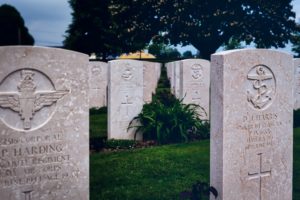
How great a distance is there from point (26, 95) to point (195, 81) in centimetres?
802

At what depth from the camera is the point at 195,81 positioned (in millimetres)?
11789

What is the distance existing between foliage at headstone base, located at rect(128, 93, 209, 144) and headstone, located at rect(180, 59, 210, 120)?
1.05 meters

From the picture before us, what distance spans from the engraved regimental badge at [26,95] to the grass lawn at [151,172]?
2.24 meters

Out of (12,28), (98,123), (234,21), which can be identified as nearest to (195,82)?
(98,123)

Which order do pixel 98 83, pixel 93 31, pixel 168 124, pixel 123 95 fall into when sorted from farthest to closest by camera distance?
pixel 93 31 < pixel 98 83 < pixel 168 124 < pixel 123 95

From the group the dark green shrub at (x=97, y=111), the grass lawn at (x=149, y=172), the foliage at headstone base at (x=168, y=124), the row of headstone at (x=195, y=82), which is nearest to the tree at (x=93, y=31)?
the dark green shrub at (x=97, y=111)

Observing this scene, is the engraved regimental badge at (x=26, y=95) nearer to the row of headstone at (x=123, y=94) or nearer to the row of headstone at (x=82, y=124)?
the row of headstone at (x=82, y=124)

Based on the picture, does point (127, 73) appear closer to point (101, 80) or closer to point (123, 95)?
point (123, 95)

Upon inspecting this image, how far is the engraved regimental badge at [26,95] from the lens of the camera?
4043 mm

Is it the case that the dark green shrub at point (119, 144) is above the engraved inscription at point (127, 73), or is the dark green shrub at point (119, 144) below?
below

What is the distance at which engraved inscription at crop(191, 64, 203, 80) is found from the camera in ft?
38.3

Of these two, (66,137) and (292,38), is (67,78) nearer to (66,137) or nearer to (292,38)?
(66,137)

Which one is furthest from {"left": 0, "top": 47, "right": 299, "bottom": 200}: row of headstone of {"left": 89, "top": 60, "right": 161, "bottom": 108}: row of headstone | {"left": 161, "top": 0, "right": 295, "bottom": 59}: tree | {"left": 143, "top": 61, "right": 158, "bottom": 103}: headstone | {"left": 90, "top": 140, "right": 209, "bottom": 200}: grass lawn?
{"left": 161, "top": 0, "right": 295, "bottom": 59}: tree

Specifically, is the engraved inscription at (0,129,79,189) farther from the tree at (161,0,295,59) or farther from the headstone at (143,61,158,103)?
the tree at (161,0,295,59)
